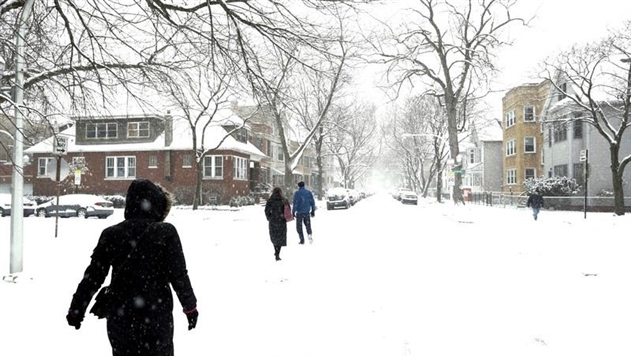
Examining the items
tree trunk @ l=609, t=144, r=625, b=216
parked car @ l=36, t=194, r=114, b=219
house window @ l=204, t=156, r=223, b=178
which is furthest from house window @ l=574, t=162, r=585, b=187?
parked car @ l=36, t=194, r=114, b=219

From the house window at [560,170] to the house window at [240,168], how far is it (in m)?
25.7

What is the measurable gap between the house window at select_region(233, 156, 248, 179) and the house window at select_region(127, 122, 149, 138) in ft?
27.1

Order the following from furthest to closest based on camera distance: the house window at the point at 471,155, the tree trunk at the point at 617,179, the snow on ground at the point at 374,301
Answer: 1. the house window at the point at 471,155
2. the tree trunk at the point at 617,179
3. the snow on ground at the point at 374,301

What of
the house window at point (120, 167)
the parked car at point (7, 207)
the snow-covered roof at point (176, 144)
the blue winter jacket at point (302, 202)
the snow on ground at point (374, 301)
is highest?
the snow-covered roof at point (176, 144)

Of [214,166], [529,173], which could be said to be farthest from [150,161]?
[529,173]

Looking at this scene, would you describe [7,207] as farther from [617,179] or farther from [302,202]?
[617,179]

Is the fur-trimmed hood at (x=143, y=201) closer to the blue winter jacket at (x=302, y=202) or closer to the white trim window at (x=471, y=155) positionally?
the blue winter jacket at (x=302, y=202)

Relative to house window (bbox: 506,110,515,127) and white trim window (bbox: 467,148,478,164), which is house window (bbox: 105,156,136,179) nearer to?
house window (bbox: 506,110,515,127)

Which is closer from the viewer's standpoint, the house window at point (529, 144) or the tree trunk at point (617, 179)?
the tree trunk at point (617, 179)

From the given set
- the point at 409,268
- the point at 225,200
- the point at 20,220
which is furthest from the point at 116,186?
the point at 409,268

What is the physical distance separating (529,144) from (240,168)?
27040 millimetres

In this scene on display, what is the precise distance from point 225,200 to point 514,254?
29753mm

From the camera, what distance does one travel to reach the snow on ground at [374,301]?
17.2ft

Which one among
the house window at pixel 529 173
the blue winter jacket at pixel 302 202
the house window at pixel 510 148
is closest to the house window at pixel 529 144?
the house window at pixel 510 148
